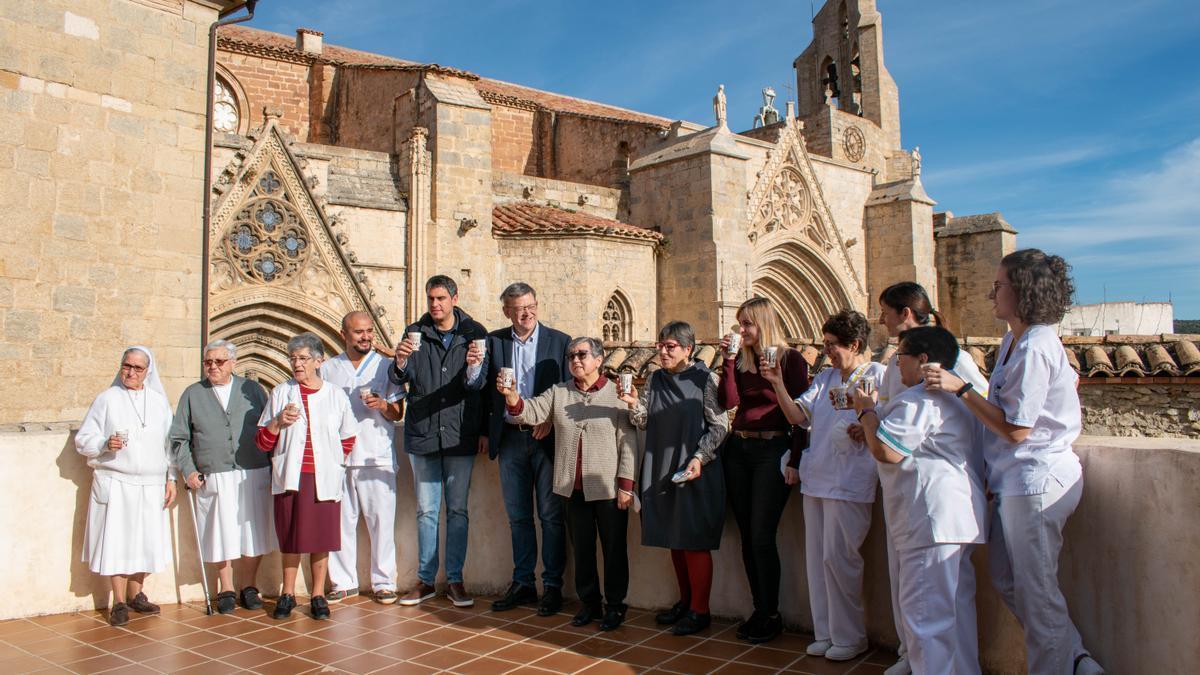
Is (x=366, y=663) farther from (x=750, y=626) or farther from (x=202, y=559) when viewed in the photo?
(x=750, y=626)

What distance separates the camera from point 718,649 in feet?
13.8

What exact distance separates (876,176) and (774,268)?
17.2ft

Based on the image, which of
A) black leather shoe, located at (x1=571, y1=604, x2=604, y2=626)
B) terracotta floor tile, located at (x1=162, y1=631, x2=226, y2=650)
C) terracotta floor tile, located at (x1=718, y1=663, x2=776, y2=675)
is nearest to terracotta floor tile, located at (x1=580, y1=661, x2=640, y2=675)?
terracotta floor tile, located at (x1=718, y1=663, x2=776, y2=675)

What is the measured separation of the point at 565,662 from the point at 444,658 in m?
0.60

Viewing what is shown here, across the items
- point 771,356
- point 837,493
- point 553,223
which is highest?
point 553,223

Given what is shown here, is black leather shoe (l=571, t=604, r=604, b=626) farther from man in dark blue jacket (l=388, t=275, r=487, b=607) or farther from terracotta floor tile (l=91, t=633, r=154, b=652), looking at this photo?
terracotta floor tile (l=91, t=633, r=154, b=652)

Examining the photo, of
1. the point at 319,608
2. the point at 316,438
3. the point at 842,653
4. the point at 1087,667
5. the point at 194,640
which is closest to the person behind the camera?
the point at 1087,667

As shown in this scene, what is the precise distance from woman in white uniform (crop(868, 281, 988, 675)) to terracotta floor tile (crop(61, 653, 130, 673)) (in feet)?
11.8

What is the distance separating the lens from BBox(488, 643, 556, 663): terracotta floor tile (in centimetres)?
409

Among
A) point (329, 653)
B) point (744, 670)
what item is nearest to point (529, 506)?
point (329, 653)

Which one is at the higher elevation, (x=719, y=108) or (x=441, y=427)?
(x=719, y=108)

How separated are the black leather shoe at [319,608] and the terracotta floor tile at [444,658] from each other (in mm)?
953

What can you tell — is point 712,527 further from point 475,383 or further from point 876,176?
point 876,176

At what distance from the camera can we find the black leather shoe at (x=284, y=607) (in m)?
4.84
